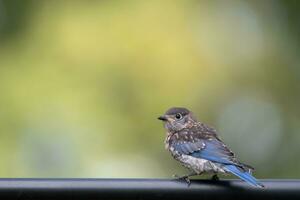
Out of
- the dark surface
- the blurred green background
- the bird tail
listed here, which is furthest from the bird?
the blurred green background

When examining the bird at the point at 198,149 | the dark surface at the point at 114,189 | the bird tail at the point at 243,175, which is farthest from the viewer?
the bird at the point at 198,149

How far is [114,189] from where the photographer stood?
400cm

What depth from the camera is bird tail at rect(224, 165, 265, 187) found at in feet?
14.1

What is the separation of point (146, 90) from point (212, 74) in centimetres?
82

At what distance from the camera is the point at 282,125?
418 inches

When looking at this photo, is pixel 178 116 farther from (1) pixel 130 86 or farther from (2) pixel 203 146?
(1) pixel 130 86

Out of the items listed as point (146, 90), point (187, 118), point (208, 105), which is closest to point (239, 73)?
point (208, 105)

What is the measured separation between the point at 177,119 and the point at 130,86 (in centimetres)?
Answer: 325

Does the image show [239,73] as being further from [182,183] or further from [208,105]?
[182,183]

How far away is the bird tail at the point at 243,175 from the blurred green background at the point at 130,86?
356 cm

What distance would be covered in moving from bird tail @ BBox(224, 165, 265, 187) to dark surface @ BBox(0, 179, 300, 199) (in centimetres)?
10

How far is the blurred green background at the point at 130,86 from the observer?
927 cm

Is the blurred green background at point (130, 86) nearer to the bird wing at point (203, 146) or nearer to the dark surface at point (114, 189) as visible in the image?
the bird wing at point (203, 146)

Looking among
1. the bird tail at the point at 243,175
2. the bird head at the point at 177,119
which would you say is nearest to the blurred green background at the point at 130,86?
the bird head at the point at 177,119
